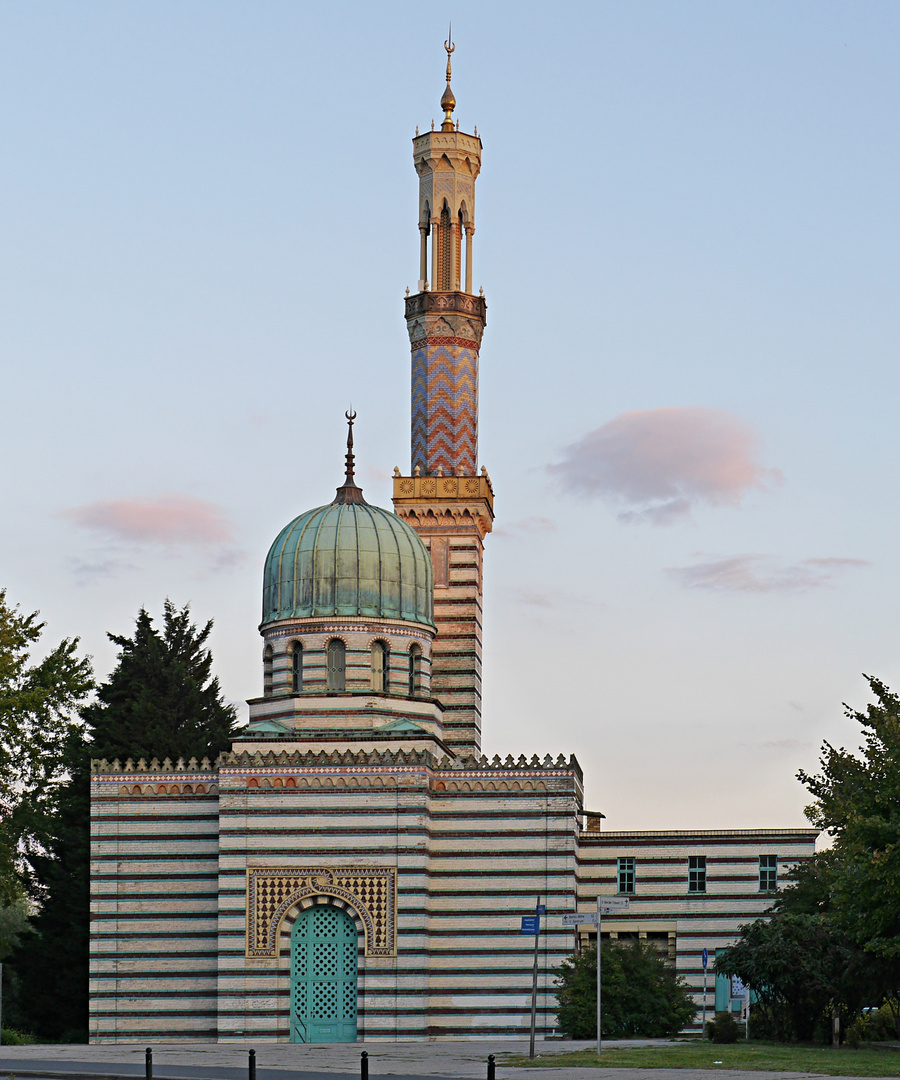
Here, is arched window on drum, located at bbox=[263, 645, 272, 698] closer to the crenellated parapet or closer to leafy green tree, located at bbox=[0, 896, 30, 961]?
the crenellated parapet

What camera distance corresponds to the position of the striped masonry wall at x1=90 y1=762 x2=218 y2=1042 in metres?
49.5

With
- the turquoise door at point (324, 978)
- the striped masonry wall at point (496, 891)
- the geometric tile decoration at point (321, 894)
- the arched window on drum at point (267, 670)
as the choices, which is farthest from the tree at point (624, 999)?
the arched window on drum at point (267, 670)

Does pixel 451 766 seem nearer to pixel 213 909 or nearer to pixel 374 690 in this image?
pixel 374 690

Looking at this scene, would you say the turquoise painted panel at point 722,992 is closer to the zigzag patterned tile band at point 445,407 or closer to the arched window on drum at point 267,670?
the arched window on drum at point 267,670

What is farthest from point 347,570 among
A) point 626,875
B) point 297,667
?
point 626,875

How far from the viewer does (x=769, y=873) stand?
177 feet

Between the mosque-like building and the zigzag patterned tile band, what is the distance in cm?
688

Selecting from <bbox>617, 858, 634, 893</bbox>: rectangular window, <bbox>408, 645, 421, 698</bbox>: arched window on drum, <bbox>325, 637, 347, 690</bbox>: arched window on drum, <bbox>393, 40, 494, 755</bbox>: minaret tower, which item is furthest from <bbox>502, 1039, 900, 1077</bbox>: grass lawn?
<bbox>393, 40, 494, 755</bbox>: minaret tower

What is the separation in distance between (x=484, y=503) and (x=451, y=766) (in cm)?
1261

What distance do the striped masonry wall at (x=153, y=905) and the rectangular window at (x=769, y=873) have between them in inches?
618

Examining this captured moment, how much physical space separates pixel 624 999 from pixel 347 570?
1496cm

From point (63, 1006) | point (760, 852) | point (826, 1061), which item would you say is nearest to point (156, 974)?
point (63, 1006)

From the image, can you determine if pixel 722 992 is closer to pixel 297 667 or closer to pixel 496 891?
pixel 496 891

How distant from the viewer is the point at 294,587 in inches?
2147
